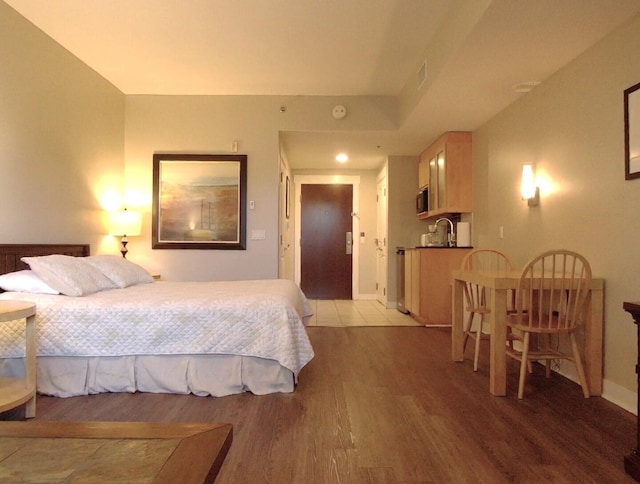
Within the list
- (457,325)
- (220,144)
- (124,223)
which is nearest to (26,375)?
(124,223)

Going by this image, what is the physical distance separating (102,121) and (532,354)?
435 cm

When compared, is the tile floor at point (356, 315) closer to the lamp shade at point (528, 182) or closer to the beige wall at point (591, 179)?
the beige wall at point (591, 179)

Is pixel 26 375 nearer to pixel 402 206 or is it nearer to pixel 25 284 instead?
pixel 25 284

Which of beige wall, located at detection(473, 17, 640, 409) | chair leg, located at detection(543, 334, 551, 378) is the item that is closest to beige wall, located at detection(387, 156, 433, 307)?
beige wall, located at detection(473, 17, 640, 409)

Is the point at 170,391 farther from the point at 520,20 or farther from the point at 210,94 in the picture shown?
the point at 210,94

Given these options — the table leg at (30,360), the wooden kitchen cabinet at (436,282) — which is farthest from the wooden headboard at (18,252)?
the wooden kitchen cabinet at (436,282)

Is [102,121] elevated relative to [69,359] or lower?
elevated

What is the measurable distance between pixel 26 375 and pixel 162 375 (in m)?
0.69

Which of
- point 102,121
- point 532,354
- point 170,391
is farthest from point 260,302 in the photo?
point 102,121

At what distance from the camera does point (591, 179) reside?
8.74ft

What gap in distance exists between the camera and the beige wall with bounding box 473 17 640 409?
2.36 m

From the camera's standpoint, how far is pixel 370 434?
1.98m

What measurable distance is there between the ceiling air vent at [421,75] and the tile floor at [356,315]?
104 inches

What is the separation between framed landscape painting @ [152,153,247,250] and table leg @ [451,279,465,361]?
235 cm
